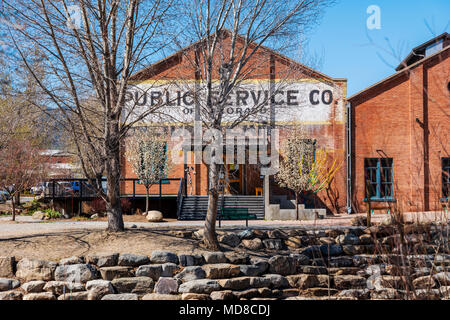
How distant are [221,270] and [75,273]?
3103 mm

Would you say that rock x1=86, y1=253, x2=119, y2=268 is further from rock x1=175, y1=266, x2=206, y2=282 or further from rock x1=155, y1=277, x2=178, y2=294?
rock x1=175, y1=266, x2=206, y2=282

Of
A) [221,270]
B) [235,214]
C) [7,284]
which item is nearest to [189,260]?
[221,270]

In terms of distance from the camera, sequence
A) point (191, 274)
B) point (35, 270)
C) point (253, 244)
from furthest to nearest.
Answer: point (253, 244) → point (191, 274) → point (35, 270)

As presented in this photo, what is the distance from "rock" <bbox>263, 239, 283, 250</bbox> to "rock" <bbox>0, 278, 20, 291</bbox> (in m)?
5.94

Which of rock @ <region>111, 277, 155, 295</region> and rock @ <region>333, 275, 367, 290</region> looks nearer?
rock @ <region>111, 277, 155, 295</region>

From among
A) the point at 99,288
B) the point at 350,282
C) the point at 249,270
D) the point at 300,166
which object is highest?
the point at 300,166

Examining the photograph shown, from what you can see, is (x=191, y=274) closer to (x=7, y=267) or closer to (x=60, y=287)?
(x=60, y=287)

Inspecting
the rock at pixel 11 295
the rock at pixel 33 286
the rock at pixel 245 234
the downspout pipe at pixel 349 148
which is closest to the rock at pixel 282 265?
the rock at pixel 245 234

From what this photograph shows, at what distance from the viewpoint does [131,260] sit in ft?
31.2

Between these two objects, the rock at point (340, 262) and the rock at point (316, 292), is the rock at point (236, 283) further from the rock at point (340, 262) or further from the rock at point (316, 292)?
the rock at point (340, 262)

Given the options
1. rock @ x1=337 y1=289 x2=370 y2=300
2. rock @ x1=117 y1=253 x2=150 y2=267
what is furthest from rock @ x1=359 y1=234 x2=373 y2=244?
rock @ x1=117 y1=253 x2=150 y2=267

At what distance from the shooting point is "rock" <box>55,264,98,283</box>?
893cm
